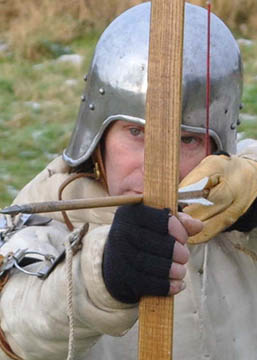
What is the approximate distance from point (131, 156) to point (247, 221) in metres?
0.36

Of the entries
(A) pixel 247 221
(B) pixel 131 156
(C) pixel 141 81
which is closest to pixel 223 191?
(A) pixel 247 221

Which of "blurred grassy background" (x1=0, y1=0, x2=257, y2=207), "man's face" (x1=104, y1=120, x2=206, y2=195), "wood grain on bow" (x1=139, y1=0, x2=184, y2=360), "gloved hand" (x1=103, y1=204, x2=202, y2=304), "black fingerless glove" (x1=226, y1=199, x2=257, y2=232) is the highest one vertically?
"wood grain on bow" (x1=139, y1=0, x2=184, y2=360)

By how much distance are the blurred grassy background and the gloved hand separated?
11.5 feet

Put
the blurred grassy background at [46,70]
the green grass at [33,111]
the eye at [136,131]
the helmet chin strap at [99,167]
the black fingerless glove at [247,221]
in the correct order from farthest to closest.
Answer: the blurred grassy background at [46,70] < the green grass at [33,111] < the helmet chin strap at [99,167] < the eye at [136,131] < the black fingerless glove at [247,221]

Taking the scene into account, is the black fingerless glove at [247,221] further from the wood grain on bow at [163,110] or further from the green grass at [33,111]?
the green grass at [33,111]

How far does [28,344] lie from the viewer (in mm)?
2605

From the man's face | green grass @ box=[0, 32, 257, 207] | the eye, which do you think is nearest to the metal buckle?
the man's face

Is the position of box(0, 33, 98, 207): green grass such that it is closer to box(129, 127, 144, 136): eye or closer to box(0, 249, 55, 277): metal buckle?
box(129, 127, 144, 136): eye

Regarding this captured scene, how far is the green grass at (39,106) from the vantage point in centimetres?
636

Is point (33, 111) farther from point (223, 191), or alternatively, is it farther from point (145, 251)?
point (145, 251)

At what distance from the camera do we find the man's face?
2.95 metres

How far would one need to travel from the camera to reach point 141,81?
9.85 ft

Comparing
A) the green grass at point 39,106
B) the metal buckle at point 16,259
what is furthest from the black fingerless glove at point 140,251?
the green grass at point 39,106

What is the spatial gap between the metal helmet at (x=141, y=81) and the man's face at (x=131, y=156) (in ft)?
0.11
